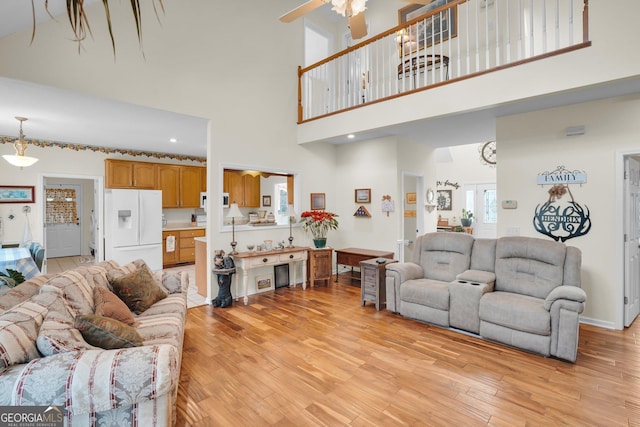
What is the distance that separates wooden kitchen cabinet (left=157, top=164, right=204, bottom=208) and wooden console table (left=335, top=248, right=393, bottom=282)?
4220 mm

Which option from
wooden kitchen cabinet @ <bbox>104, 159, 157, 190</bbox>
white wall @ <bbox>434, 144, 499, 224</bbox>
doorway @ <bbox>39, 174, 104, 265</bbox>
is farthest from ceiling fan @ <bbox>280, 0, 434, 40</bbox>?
doorway @ <bbox>39, 174, 104, 265</bbox>

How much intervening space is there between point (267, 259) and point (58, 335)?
3.23 metres

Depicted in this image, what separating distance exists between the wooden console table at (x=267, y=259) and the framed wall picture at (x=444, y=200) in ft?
18.4

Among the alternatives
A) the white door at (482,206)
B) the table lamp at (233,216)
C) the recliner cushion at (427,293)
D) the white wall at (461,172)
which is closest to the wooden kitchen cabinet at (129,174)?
the table lamp at (233,216)

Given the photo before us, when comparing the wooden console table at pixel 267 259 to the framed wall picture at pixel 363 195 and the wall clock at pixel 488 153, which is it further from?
the wall clock at pixel 488 153

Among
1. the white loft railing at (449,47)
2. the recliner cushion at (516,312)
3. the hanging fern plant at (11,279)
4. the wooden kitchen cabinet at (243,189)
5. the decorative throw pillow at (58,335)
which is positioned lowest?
the recliner cushion at (516,312)

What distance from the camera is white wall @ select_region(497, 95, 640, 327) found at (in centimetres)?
344

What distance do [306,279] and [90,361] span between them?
4.13 m

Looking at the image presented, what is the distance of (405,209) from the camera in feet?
19.6

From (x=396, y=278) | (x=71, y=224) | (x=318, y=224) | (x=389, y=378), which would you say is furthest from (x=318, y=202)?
(x=71, y=224)

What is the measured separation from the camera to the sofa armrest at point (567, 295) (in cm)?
271

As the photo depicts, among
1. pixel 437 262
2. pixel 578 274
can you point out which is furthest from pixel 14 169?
pixel 578 274

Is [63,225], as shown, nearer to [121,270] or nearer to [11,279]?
[121,270]

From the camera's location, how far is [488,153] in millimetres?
8469
